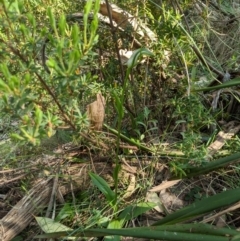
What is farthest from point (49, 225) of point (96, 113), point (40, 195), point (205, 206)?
point (205, 206)

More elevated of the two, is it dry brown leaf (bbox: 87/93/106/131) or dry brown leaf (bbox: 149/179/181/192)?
dry brown leaf (bbox: 87/93/106/131)

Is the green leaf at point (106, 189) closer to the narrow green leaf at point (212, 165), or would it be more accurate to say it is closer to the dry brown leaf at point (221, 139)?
the narrow green leaf at point (212, 165)

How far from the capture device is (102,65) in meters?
1.69

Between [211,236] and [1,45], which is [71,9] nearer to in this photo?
[1,45]

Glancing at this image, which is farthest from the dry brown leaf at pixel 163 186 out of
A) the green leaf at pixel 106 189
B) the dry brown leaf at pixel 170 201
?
the green leaf at pixel 106 189

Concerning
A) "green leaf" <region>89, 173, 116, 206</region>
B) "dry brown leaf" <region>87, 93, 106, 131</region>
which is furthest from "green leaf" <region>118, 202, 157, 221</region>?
"dry brown leaf" <region>87, 93, 106, 131</region>

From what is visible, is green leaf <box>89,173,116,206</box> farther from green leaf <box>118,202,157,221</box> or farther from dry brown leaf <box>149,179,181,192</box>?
dry brown leaf <box>149,179,181,192</box>

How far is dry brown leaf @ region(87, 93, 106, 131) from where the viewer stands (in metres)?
1.40

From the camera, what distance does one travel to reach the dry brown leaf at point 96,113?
1404 millimetres

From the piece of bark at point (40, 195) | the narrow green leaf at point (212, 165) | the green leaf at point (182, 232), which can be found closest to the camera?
the green leaf at point (182, 232)

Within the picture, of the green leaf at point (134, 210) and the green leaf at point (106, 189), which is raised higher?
the green leaf at point (106, 189)

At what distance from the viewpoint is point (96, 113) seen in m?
1.41

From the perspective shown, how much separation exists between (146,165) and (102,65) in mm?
441

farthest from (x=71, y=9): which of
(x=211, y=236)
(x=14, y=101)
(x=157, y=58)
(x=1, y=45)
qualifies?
(x=211, y=236)
